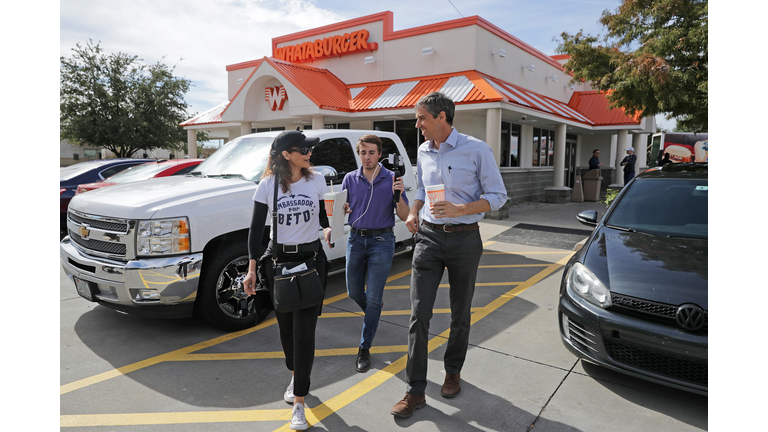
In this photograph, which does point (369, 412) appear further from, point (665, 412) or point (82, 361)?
point (82, 361)

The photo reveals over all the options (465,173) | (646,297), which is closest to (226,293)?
(465,173)

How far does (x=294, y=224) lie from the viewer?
3004 mm

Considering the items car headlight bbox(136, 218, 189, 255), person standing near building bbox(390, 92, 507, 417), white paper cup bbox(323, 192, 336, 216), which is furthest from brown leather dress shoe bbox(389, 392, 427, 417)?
car headlight bbox(136, 218, 189, 255)

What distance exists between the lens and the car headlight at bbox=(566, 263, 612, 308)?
3344mm

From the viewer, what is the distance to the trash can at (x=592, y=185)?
57.0 feet

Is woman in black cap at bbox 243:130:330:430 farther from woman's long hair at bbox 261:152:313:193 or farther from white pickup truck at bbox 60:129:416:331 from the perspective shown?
white pickup truck at bbox 60:129:416:331

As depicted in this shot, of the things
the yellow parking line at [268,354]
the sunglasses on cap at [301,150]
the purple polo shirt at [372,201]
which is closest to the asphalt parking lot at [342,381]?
the yellow parking line at [268,354]

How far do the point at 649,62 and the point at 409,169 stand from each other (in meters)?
5.28

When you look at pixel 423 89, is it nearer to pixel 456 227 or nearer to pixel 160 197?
pixel 160 197

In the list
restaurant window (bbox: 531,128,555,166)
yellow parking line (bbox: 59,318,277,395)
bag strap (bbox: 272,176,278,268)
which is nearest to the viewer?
bag strap (bbox: 272,176,278,268)

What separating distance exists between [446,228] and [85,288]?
3.25m

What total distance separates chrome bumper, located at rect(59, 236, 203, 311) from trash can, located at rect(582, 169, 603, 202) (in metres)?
16.2

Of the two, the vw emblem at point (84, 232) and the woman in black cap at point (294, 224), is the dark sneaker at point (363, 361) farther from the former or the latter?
the vw emblem at point (84, 232)

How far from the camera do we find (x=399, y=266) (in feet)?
23.6
